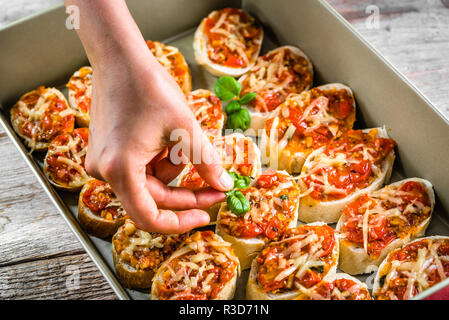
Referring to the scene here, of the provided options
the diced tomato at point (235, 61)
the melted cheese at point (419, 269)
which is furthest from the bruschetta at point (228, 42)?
the melted cheese at point (419, 269)

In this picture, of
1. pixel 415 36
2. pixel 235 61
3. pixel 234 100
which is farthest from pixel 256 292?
pixel 415 36

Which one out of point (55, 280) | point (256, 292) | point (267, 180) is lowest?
point (55, 280)

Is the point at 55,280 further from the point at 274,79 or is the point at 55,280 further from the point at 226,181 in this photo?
the point at 274,79

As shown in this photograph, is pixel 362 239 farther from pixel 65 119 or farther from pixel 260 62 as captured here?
pixel 65 119

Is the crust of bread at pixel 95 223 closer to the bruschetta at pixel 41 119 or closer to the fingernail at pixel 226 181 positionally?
the bruschetta at pixel 41 119

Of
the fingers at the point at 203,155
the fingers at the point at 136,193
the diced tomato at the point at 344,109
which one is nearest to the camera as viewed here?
the fingers at the point at 136,193

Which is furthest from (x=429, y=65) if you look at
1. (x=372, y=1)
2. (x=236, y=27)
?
(x=236, y=27)

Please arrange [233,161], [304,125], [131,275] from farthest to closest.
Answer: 1. [304,125]
2. [233,161]
3. [131,275]

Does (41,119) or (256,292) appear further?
(41,119)

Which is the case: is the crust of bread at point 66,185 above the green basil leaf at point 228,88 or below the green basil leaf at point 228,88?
below
